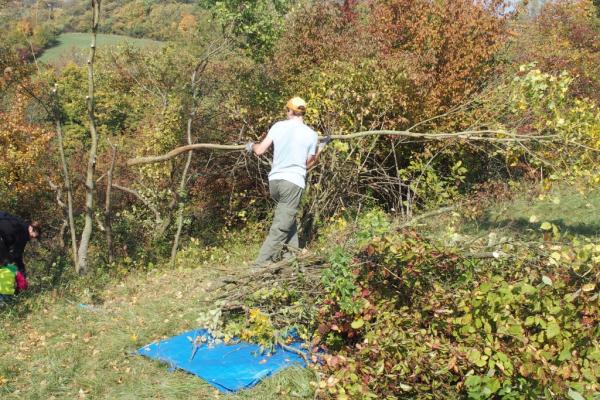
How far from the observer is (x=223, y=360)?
3840 millimetres

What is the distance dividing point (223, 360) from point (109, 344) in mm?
1070

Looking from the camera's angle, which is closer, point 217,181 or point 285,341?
point 285,341

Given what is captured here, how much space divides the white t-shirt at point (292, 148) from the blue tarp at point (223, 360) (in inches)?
58.0

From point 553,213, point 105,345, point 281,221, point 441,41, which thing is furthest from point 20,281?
point 441,41

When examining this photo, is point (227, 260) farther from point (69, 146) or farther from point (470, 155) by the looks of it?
point (69, 146)

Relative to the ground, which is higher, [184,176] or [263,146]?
[263,146]

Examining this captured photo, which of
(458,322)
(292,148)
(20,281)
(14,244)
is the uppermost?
(292,148)

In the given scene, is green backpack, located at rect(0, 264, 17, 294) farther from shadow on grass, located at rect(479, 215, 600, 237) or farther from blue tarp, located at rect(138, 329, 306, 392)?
shadow on grass, located at rect(479, 215, 600, 237)

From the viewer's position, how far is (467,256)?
147 inches

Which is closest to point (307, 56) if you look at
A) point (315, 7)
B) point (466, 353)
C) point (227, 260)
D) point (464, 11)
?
point (315, 7)

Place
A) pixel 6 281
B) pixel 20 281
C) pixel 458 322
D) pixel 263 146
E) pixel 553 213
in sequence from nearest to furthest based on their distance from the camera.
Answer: pixel 458 322 → pixel 263 146 → pixel 6 281 → pixel 20 281 → pixel 553 213

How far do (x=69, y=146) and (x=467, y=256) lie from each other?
22.3m

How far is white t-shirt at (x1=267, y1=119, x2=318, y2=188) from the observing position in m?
4.88

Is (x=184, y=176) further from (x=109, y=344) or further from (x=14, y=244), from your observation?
(x=109, y=344)
